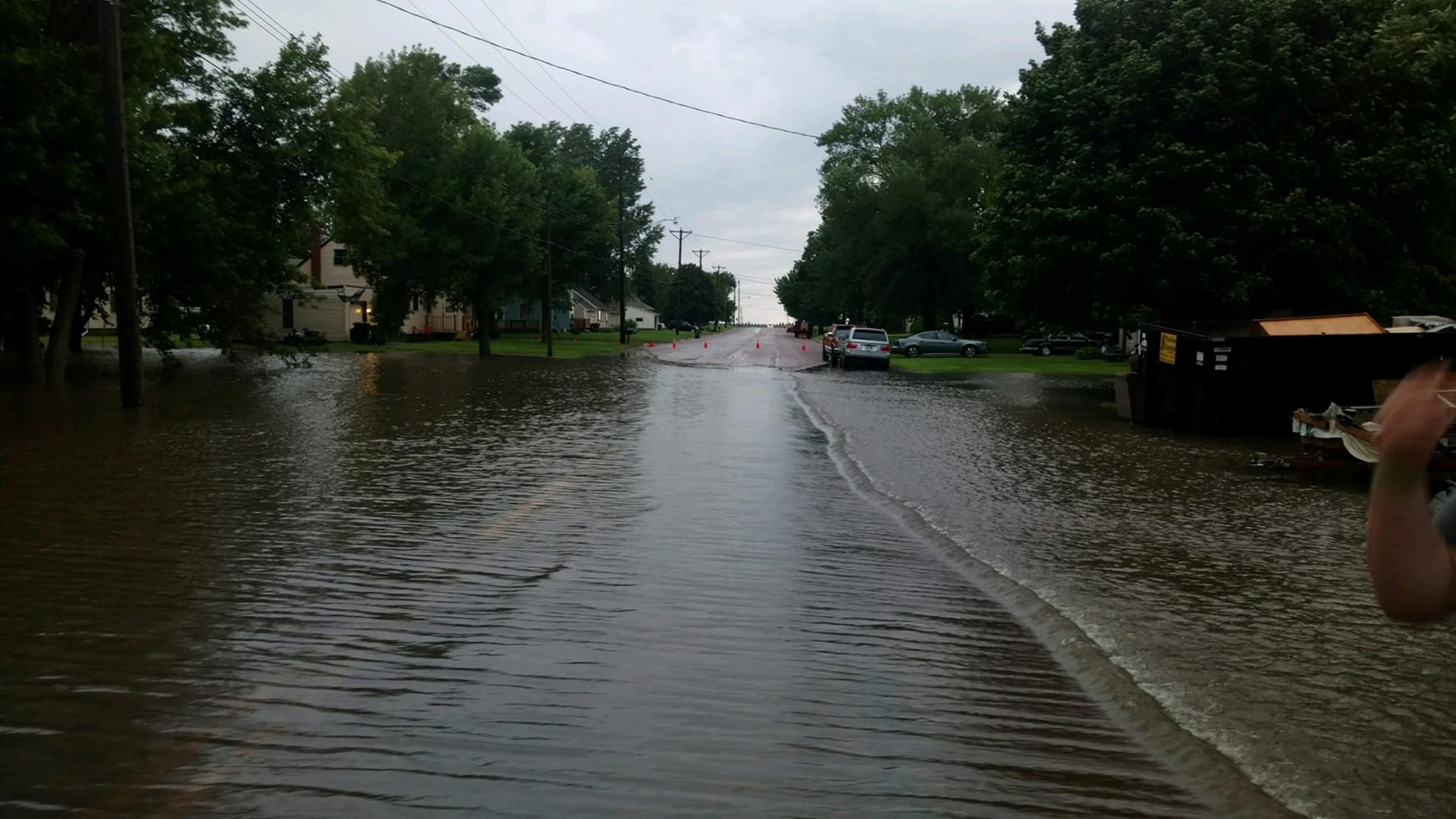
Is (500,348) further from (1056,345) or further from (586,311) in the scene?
(586,311)

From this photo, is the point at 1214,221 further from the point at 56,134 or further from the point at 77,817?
the point at 77,817

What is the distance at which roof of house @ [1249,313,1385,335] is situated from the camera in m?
18.8

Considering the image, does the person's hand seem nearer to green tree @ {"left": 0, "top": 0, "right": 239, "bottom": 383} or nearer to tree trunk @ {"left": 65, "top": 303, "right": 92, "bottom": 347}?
green tree @ {"left": 0, "top": 0, "right": 239, "bottom": 383}

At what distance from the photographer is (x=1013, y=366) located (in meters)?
51.2

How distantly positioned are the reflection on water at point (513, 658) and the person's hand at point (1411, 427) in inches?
92.1

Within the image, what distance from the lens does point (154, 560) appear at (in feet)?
26.4

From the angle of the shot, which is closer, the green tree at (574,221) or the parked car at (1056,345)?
the parked car at (1056,345)

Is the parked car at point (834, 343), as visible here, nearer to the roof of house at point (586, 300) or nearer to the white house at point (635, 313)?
the roof of house at point (586, 300)

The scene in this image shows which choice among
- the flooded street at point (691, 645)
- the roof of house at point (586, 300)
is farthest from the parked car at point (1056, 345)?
the roof of house at point (586, 300)

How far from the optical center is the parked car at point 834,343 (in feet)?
160

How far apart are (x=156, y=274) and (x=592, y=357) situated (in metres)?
28.1

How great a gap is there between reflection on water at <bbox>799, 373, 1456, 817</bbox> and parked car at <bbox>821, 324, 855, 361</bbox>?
3108 cm

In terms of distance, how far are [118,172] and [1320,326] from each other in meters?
19.6

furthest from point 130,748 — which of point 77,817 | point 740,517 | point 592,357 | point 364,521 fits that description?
point 592,357
